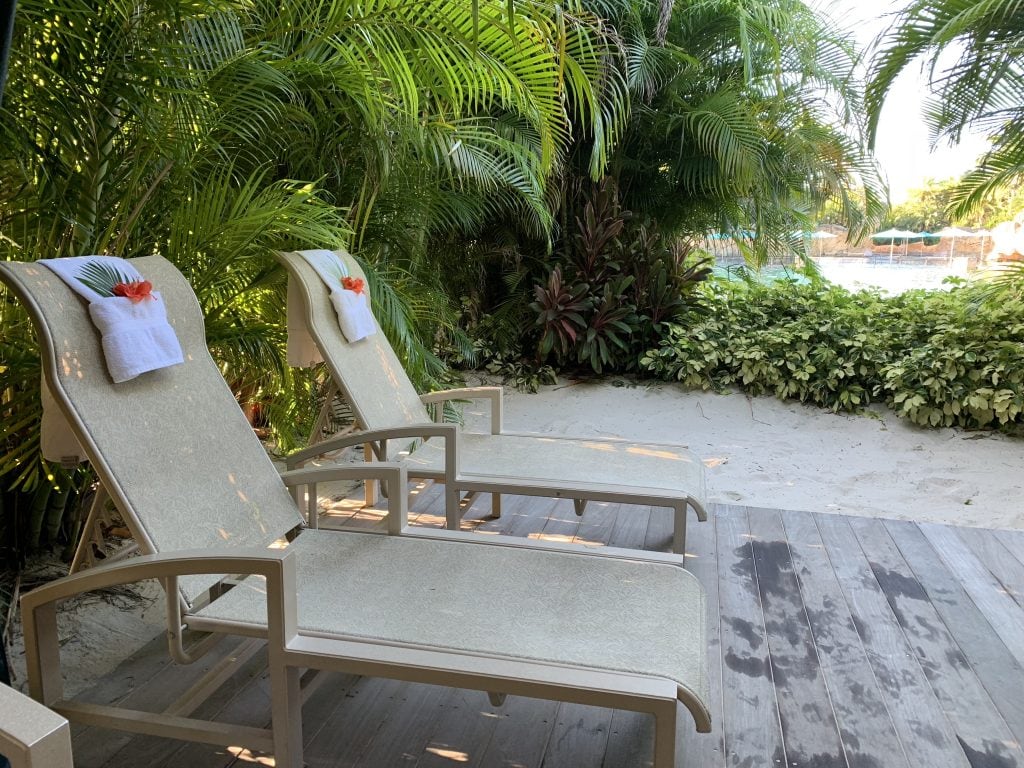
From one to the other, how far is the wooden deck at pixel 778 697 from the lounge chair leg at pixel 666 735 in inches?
19.2

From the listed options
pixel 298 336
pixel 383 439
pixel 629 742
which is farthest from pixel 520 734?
pixel 298 336

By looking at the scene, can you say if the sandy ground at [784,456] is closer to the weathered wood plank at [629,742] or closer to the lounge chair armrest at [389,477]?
the lounge chair armrest at [389,477]

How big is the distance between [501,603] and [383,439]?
1.03 metres

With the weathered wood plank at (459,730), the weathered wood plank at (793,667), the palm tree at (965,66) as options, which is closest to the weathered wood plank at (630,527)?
the weathered wood plank at (793,667)

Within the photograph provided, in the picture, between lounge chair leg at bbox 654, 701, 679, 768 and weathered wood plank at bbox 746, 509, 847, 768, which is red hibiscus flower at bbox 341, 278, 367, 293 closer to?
weathered wood plank at bbox 746, 509, 847, 768

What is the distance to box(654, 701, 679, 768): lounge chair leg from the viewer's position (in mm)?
1465

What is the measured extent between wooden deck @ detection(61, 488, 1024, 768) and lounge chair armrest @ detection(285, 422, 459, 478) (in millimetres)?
667

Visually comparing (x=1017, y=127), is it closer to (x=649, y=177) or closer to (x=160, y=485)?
(x=649, y=177)

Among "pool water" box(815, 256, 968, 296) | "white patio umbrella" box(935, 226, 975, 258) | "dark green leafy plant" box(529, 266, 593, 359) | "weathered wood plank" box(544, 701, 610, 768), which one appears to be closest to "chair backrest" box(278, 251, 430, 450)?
"weathered wood plank" box(544, 701, 610, 768)

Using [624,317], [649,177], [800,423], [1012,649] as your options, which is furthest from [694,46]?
[1012,649]

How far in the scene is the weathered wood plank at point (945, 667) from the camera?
201 centimetres

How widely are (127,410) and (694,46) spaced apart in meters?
5.63

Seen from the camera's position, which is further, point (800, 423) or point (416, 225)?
point (800, 423)

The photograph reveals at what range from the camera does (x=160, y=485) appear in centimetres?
196
